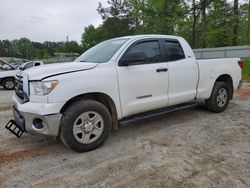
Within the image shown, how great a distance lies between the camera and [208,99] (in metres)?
5.82

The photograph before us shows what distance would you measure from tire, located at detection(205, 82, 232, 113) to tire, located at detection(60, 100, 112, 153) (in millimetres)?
2905

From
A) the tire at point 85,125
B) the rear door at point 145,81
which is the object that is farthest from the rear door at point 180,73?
the tire at point 85,125

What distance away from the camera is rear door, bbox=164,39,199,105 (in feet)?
15.9

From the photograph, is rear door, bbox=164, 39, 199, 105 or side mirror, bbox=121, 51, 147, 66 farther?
rear door, bbox=164, 39, 199, 105

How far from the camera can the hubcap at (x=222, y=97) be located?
5.93 meters

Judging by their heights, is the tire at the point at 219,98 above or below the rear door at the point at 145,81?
below

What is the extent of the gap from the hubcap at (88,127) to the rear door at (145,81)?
1.74 feet

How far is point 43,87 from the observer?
3.53m

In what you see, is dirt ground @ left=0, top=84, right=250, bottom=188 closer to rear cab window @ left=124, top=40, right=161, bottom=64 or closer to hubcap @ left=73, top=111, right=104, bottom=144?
hubcap @ left=73, top=111, right=104, bottom=144

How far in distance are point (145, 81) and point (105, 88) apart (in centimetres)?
81

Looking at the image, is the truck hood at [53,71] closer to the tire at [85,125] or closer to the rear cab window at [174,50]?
the tire at [85,125]

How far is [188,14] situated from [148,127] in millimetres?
26901

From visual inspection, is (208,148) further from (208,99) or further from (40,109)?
(40,109)

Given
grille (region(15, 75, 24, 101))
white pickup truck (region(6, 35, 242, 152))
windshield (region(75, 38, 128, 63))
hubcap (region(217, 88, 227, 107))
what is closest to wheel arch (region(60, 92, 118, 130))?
white pickup truck (region(6, 35, 242, 152))
